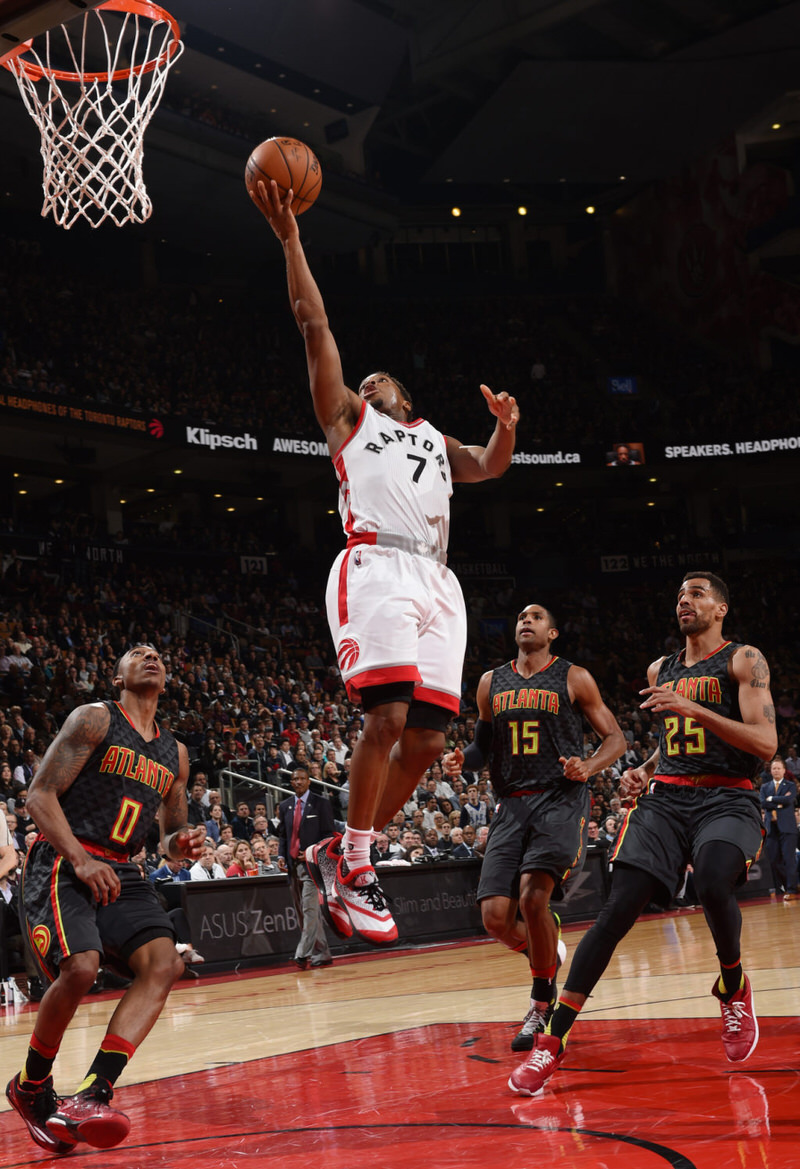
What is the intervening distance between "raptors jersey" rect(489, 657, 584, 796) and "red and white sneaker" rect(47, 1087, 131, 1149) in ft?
9.51

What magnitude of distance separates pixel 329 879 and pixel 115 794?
4.57 ft

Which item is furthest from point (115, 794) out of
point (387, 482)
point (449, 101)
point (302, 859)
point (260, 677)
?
point (449, 101)

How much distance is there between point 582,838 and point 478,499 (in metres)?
26.6

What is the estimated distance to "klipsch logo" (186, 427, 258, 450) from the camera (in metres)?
25.3

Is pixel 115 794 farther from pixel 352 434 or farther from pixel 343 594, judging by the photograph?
pixel 352 434

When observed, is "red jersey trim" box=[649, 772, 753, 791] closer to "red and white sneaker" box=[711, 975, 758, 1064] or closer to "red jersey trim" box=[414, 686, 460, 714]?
"red and white sneaker" box=[711, 975, 758, 1064]

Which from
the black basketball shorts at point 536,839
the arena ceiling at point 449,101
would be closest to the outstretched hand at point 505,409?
the black basketball shorts at point 536,839

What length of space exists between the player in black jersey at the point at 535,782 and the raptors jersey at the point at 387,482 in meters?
2.10

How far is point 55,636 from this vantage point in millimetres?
20172

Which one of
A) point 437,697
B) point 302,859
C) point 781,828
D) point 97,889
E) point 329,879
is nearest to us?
point 329,879

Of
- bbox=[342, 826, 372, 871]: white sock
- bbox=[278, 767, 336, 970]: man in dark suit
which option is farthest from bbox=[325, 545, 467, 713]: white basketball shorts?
bbox=[278, 767, 336, 970]: man in dark suit

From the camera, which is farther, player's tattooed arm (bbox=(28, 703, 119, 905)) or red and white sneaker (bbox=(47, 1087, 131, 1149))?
player's tattooed arm (bbox=(28, 703, 119, 905))

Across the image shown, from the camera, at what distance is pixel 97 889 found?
16.1 feet

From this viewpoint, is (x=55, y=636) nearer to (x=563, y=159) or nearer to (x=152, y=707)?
(x=152, y=707)
